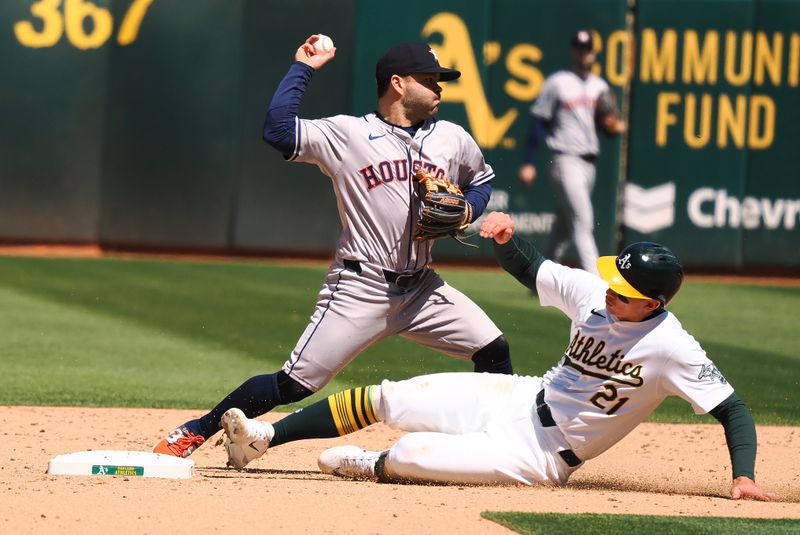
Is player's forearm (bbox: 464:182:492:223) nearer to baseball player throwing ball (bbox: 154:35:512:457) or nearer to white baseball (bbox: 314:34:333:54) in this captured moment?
baseball player throwing ball (bbox: 154:35:512:457)

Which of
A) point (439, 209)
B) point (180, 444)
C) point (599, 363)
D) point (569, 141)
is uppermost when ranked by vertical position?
point (439, 209)

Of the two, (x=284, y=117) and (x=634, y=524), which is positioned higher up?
(x=284, y=117)

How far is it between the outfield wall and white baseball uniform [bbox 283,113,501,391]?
8.58 meters

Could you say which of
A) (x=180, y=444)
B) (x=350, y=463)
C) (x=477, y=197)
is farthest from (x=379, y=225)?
(x=180, y=444)

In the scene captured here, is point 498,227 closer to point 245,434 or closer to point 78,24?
point 245,434

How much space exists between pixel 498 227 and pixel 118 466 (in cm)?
165

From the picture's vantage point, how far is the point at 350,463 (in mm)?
5379

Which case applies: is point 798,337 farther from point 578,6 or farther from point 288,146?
point 288,146

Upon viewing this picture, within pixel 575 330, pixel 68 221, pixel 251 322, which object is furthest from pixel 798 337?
pixel 68 221

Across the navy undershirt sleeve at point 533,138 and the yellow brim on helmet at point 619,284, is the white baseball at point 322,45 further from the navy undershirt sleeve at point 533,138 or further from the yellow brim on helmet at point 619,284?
the navy undershirt sleeve at point 533,138

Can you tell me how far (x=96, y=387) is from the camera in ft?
25.2

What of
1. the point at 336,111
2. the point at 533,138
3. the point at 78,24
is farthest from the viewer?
the point at 336,111

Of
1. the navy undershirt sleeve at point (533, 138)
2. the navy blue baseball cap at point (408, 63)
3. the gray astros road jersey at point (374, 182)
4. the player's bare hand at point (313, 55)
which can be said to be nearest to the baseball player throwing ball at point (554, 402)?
the gray astros road jersey at point (374, 182)

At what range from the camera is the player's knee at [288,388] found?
17.8ft
